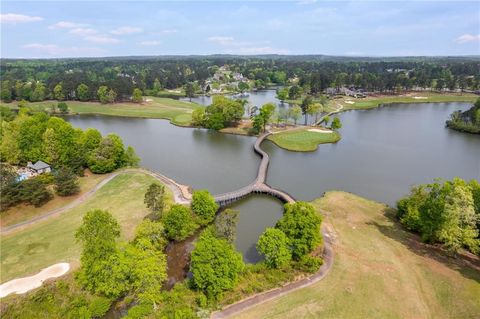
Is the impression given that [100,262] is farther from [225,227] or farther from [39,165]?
[39,165]

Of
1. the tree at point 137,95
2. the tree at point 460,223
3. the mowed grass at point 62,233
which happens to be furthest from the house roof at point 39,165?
the tree at point 137,95

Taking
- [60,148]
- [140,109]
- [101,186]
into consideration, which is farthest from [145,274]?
[140,109]

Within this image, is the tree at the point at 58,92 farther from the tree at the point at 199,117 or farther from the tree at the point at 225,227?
the tree at the point at 225,227

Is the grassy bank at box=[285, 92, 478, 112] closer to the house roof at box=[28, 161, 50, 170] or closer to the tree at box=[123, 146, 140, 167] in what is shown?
the tree at box=[123, 146, 140, 167]

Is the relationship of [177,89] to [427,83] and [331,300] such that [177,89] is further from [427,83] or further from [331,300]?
[331,300]

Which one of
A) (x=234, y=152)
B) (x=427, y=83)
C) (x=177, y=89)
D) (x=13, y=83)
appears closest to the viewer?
(x=234, y=152)

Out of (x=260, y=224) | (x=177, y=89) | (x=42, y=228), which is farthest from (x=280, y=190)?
(x=177, y=89)
